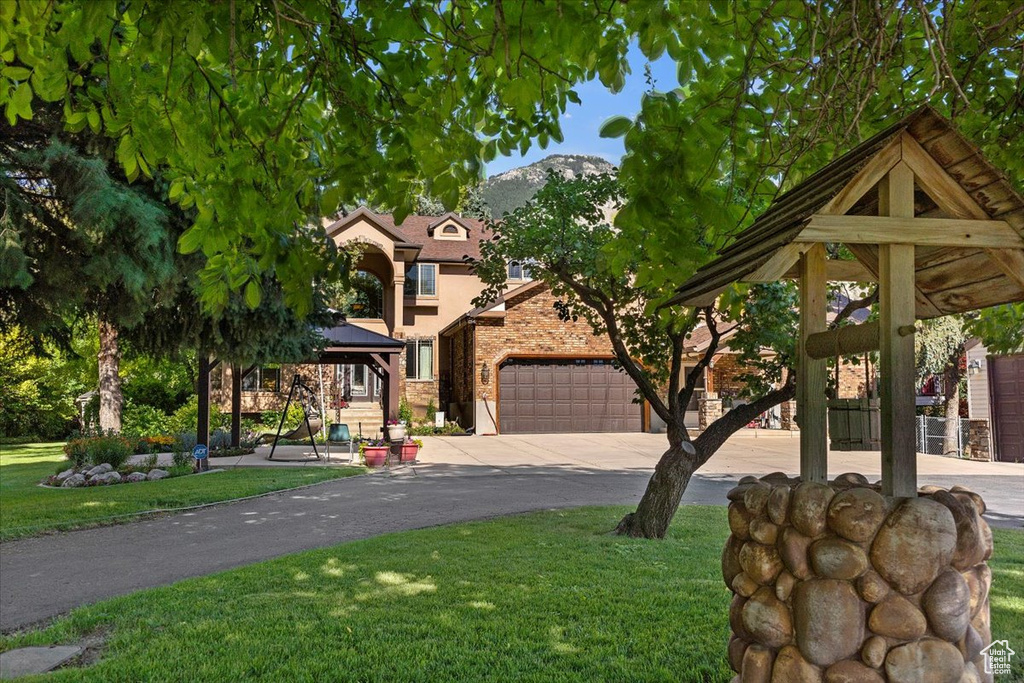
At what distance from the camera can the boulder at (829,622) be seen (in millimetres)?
2490

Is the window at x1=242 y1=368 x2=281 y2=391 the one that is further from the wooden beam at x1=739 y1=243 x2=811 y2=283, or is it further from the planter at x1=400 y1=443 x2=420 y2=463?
the wooden beam at x1=739 y1=243 x2=811 y2=283

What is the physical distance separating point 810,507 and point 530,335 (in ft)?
77.3

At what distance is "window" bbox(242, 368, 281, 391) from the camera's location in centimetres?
2680

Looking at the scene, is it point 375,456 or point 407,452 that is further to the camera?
point 407,452

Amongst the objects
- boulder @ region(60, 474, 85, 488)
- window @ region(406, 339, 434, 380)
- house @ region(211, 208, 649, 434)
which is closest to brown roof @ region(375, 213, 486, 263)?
house @ region(211, 208, 649, 434)

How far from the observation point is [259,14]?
4008 millimetres

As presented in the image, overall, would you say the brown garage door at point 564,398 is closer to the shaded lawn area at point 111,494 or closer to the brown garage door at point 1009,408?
the shaded lawn area at point 111,494

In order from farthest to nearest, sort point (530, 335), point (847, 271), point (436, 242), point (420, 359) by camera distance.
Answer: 1. point (436, 242)
2. point (420, 359)
3. point (530, 335)
4. point (847, 271)

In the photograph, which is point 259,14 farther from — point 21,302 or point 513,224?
point 21,302

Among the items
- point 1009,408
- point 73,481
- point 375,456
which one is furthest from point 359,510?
point 1009,408

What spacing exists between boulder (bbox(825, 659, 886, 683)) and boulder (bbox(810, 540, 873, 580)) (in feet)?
1.00

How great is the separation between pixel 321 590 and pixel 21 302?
5098mm

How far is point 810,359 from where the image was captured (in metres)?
2.99

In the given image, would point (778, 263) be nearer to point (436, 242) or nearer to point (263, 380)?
point (263, 380)
